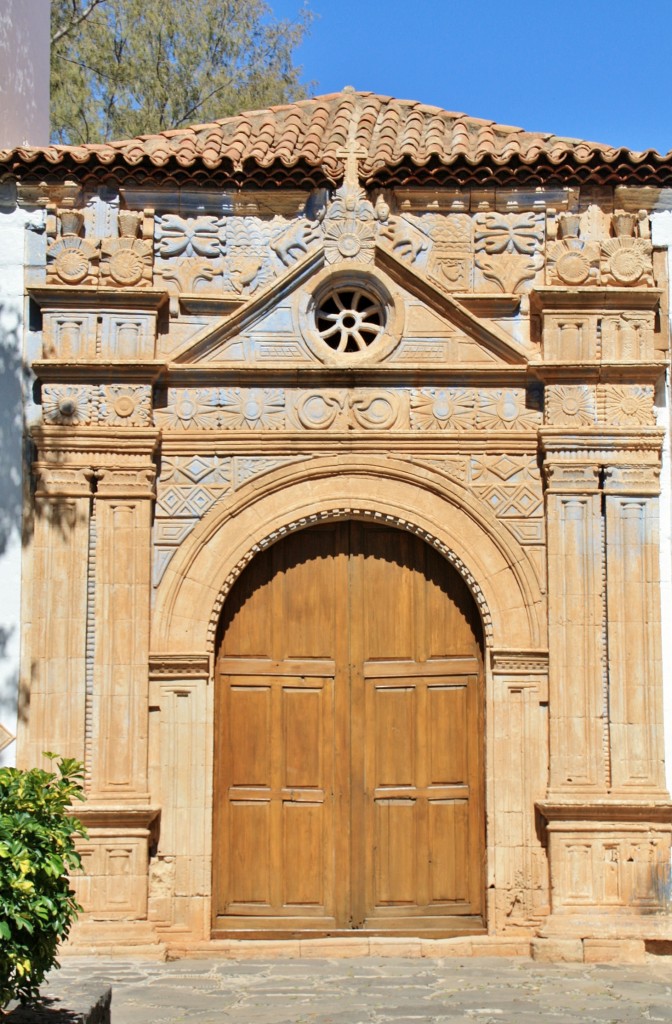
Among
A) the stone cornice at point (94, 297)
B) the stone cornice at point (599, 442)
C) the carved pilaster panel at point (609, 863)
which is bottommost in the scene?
the carved pilaster panel at point (609, 863)

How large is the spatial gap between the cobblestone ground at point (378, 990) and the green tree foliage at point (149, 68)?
47.0 ft

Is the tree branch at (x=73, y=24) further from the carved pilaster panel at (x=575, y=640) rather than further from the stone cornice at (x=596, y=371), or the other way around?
the carved pilaster panel at (x=575, y=640)

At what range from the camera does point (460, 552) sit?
10.4 m

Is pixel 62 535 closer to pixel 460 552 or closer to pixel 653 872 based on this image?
pixel 460 552

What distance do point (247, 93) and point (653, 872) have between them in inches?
584

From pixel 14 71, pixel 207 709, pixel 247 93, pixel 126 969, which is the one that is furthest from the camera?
pixel 247 93

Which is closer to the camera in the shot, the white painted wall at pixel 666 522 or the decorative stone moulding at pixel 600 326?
the white painted wall at pixel 666 522

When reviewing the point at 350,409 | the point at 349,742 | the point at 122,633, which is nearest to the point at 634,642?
the point at 349,742

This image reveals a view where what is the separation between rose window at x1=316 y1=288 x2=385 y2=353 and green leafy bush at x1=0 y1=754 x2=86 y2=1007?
4.61m

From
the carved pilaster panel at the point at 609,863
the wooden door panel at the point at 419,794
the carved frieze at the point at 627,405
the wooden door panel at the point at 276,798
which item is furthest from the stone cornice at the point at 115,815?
the carved frieze at the point at 627,405

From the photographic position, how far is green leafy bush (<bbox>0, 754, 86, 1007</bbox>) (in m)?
6.59

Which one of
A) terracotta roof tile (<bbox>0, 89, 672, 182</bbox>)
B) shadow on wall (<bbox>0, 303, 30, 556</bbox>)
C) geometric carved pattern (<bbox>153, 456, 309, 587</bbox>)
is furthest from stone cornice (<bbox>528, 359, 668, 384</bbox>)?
shadow on wall (<bbox>0, 303, 30, 556</bbox>)

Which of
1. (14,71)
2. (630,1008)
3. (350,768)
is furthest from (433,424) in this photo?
(14,71)

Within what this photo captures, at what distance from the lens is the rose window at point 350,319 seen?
1077 cm
